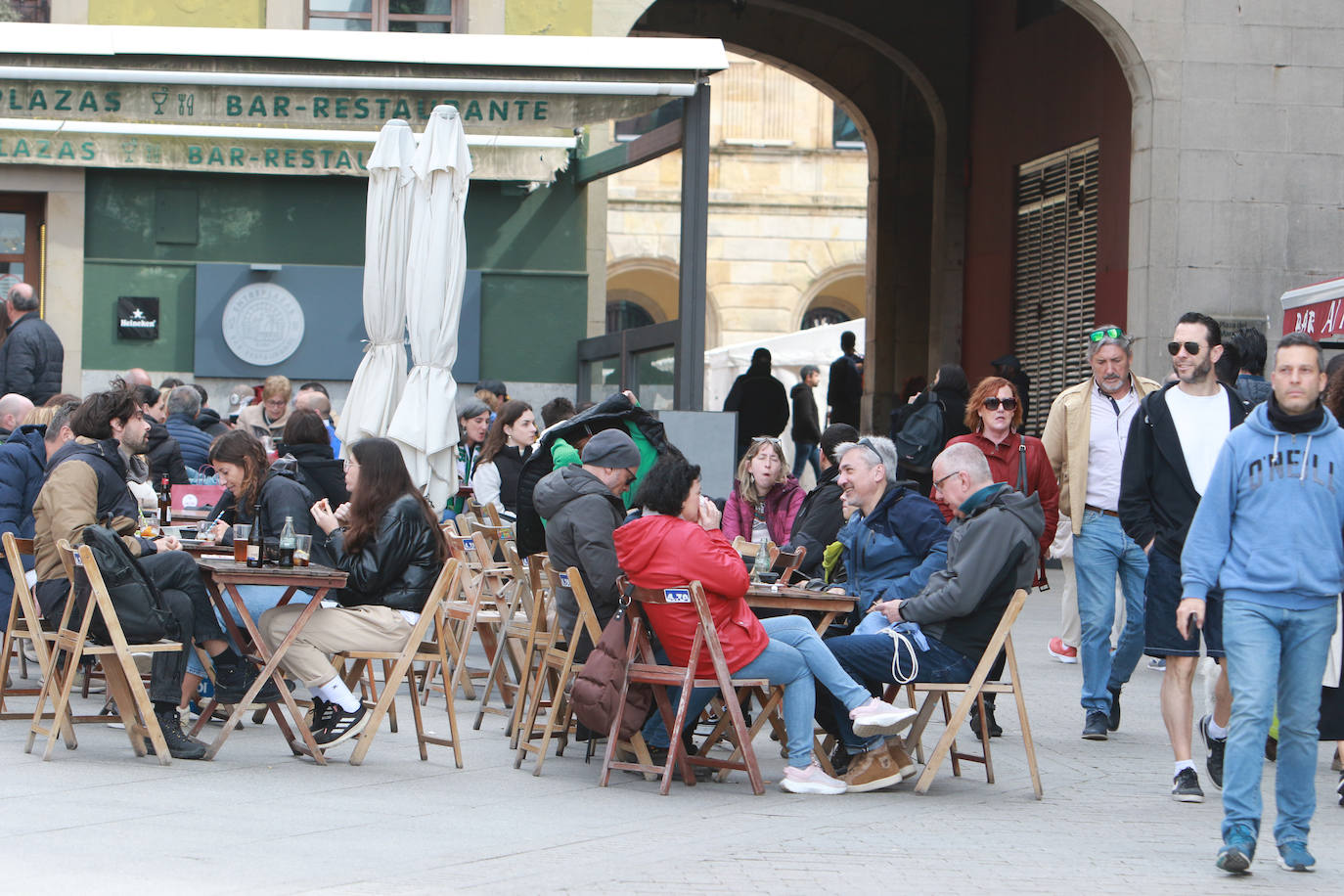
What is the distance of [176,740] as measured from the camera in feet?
24.5

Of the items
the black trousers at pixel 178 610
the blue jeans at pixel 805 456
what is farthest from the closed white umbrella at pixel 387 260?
the blue jeans at pixel 805 456

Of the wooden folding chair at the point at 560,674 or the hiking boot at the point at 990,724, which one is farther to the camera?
the hiking boot at the point at 990,724

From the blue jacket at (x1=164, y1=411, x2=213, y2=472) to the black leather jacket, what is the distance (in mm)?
4396

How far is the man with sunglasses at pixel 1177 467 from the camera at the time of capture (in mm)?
7418

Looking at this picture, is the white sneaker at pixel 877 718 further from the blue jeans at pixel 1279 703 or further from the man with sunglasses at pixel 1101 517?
the man with sunglasses at pixel 1101 517

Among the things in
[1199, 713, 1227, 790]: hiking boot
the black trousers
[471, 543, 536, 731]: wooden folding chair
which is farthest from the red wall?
the black trousers

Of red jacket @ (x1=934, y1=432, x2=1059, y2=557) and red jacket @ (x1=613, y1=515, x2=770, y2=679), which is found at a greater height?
red jacket @ (x1=934, y1=432, x2=1059, y2=557)

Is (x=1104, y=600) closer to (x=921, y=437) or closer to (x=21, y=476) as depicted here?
(x=921, y=437)

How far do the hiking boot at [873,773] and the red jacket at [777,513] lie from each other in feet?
7.63

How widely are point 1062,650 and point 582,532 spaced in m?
5.16

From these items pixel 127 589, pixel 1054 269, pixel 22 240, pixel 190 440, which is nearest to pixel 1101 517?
pixel 127 589

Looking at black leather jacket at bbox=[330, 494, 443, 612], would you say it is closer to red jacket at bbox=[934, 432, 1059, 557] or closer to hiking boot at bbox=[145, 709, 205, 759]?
hiking boot at bbox=[145, 709, 205, 759]

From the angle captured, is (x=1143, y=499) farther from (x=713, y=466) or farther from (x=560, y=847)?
(x=713, y=466)

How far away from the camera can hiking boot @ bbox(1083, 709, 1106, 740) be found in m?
8.55
